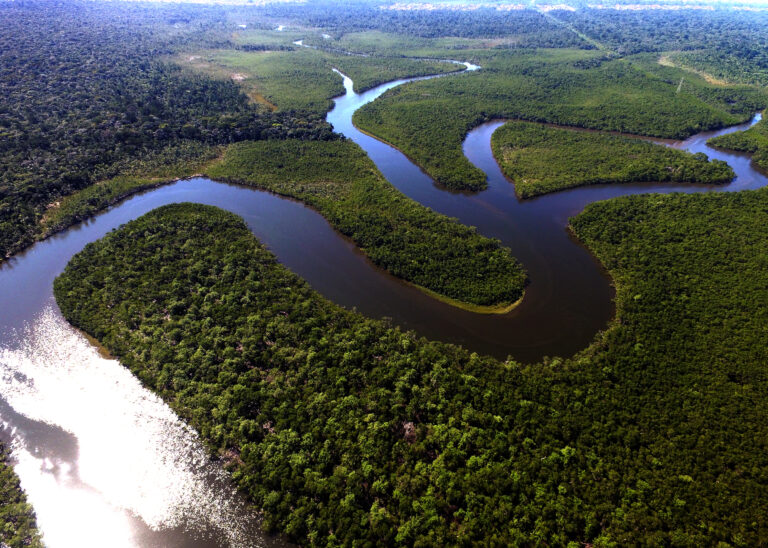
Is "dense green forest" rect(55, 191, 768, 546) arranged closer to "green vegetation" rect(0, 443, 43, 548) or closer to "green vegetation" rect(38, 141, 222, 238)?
"green vegetation" rect(0, 443, 43, 548)

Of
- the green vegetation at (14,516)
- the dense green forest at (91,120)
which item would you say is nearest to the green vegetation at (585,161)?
the dense green forest at (91,120)

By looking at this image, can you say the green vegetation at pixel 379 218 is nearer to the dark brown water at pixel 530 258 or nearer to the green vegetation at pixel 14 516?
the dark brown water at pixel 530 258

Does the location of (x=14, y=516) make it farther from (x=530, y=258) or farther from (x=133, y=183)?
(x=530, y=258)

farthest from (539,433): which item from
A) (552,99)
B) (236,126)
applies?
(552,99)

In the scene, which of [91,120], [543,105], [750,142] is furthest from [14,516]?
[750,142]

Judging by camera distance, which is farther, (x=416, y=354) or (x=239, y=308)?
(x=239, y=308)

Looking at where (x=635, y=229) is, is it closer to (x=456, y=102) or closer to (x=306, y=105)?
(x=456, y=102)

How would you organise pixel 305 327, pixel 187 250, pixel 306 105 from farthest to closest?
1. pixel 306 105
2. pixel 187 250
3. pixel 305 327
